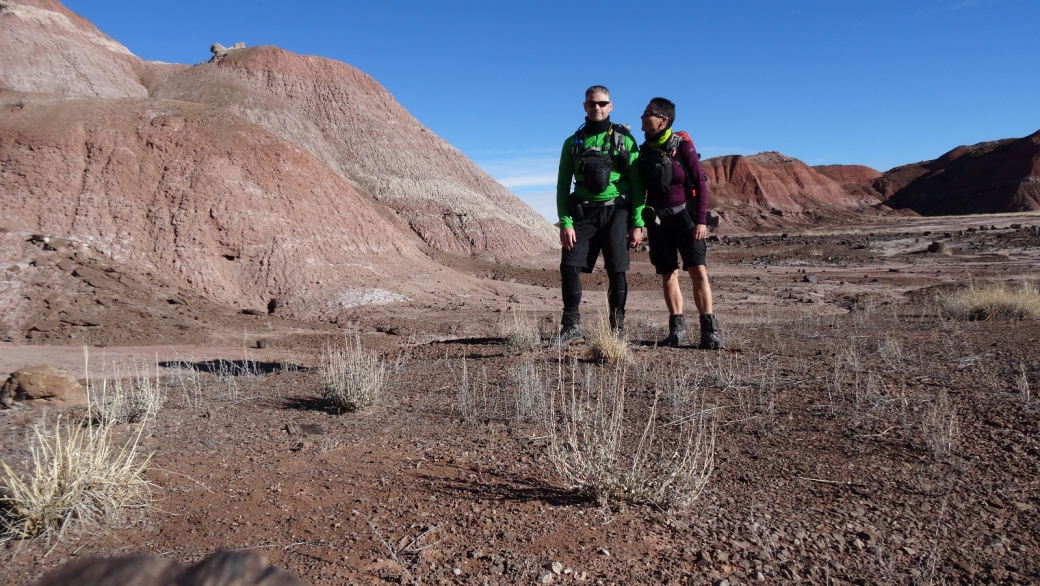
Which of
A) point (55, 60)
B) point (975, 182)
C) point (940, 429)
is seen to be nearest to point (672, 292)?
point (940, 429)

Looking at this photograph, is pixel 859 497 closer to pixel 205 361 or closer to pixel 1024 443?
pixel 1024 443

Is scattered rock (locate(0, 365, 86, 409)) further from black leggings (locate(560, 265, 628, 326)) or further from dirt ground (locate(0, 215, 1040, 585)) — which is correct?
black leggings (locate(560, 265, 628, 326))

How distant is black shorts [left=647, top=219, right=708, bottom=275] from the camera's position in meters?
4.91

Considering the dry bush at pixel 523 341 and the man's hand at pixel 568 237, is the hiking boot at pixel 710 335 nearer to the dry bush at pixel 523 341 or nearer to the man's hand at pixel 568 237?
the man's hand at pixel 568 237

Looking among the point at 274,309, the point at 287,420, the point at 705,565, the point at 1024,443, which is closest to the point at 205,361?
the point at 274,309

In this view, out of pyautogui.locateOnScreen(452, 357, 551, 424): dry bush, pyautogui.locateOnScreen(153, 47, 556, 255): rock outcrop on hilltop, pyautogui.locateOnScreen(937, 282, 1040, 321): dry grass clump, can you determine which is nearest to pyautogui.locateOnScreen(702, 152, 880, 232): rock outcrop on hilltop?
pyautogui.locateOnScreen(153, 47, 556, 255): rock outcrop on hilltop

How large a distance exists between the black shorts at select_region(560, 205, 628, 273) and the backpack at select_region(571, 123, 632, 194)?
0.65 feet

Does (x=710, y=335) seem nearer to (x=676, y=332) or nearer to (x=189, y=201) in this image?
(x=676, y=332)

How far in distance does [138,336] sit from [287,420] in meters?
5.61

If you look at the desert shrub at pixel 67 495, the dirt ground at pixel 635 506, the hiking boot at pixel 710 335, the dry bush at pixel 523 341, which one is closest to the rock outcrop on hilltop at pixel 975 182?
the hiking boot at pixel 710 335

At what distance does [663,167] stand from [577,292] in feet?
3.80

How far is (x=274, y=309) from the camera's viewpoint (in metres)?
10.2

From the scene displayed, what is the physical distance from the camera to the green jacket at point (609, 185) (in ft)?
16.3

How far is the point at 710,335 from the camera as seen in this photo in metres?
4.96
